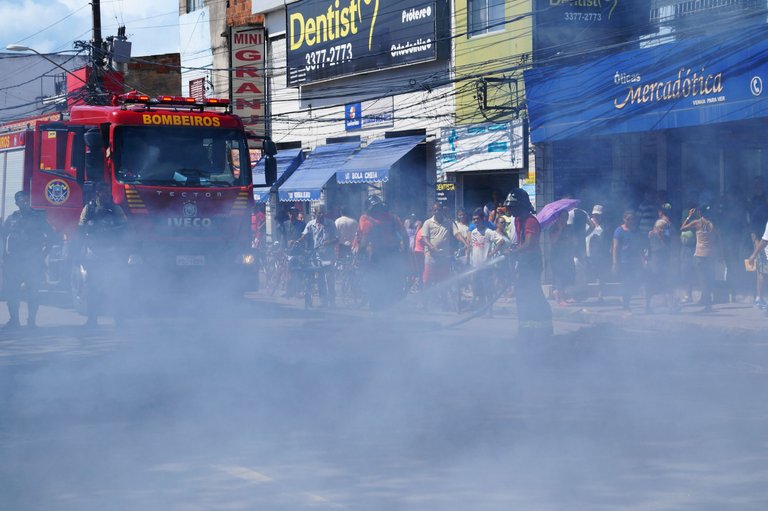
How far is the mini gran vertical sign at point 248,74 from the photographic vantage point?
26094mm

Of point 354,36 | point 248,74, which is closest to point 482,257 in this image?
point 354,36

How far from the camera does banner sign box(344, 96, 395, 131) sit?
22.2m

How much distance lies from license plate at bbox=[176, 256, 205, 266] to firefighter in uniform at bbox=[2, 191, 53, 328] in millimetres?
1590

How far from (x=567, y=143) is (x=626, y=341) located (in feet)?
24.6

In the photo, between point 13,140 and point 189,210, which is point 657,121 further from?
point 13,140

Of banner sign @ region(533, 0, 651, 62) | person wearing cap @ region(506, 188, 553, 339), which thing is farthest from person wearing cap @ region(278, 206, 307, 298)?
person wearing cap @ region(506, 188, 553, 339)

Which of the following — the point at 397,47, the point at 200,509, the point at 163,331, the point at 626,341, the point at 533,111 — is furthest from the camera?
the point at 397,47

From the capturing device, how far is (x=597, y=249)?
14719 millimetres

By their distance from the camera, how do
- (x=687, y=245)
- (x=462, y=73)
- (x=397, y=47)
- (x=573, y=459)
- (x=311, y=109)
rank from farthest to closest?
1. (x=311, y=109)
2. (x=397, y=47)
3. (x=462, y=73)
4. (x=687, y=245)
5. (x=573, y=459)

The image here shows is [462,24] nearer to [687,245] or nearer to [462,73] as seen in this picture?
[462,73]

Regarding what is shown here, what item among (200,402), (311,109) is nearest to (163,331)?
(200,402)

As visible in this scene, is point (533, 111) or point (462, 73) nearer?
point (533, 111)

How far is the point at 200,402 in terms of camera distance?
669 centimetres

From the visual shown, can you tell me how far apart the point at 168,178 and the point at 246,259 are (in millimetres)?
1388
